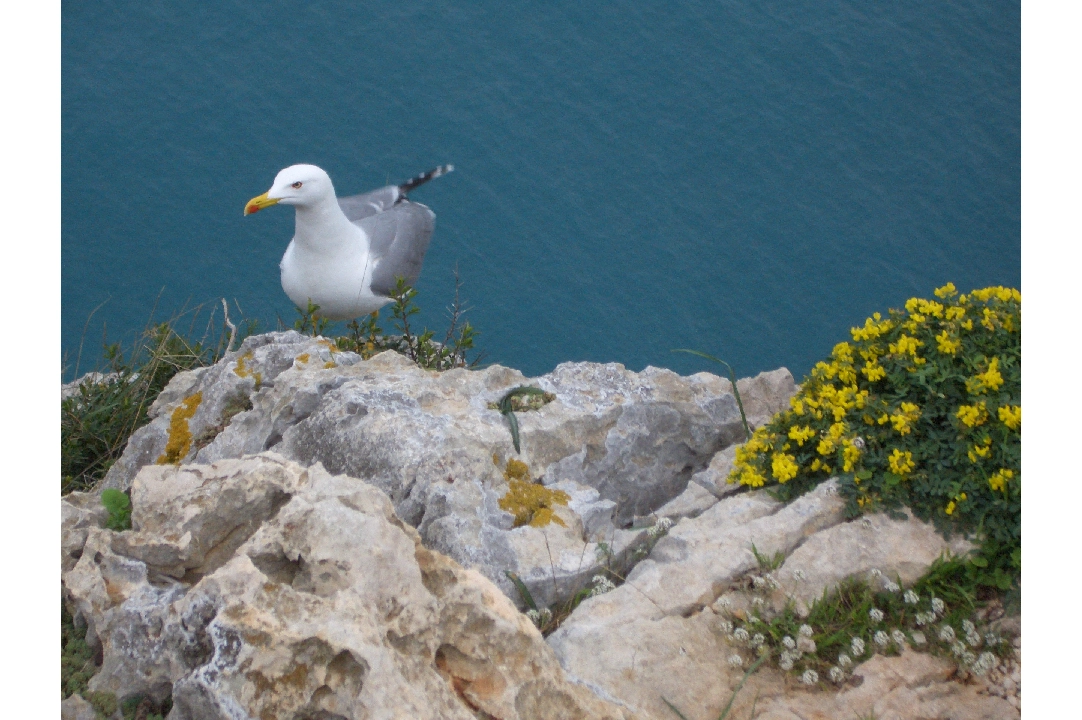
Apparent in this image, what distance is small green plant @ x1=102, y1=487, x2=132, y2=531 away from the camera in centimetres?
209

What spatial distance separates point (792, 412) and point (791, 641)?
0.77 metres

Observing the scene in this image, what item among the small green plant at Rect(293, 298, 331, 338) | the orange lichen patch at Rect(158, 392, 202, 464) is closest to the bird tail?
the small green plant at Rect(293, 298, 331, 338)

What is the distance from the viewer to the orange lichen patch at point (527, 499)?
2.41 meters

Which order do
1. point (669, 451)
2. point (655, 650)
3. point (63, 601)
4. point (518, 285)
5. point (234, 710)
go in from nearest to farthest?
point (234, 710), point (63, 601), point (655, 650), point (669, 451), point (518, 285)

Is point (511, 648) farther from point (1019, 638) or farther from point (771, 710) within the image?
point (1019, 638)

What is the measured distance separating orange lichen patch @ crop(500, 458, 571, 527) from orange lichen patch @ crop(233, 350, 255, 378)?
1005mm

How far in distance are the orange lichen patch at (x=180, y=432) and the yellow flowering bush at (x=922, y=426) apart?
1.70 m

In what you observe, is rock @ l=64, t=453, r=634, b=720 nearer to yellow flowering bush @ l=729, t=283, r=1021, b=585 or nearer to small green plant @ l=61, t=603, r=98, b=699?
small green plant @ l=61, t=603, r=98, b=699

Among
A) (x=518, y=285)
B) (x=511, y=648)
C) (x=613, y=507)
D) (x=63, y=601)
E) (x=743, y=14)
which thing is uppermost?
(x=743, y=14)

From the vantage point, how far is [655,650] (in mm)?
2031

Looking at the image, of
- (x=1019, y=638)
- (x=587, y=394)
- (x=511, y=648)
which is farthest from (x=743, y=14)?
(x=511, y=648)

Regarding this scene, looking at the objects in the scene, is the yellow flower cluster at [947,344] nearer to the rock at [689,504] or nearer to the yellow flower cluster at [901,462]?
the yellow flower cluster at [901,462]

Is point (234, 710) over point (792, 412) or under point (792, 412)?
under

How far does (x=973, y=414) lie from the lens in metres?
2.29
